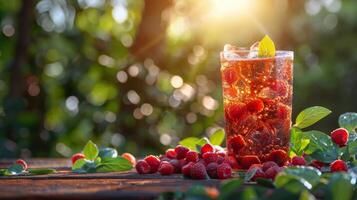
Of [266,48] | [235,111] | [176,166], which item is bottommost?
[176,166]

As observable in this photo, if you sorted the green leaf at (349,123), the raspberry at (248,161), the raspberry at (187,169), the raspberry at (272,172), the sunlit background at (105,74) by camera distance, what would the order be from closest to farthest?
the raspberry at (272,172)
the raspberry at (187,169)
the raspberry at (248,161)
the green leaf at (349,123)
the sunlit background at (105,74)

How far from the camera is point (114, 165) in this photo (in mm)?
1504

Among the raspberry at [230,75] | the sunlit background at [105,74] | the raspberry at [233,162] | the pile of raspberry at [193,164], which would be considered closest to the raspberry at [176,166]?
the pile of raspberry at [193,164]

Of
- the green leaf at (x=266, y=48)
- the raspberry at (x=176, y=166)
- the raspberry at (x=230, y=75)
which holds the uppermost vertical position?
the green leaf at (x=266, y=48)

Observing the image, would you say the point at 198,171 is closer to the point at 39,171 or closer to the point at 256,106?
the point at 256,106

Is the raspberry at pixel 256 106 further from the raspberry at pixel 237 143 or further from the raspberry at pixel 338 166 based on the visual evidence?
the raspberry at pixel 338 166

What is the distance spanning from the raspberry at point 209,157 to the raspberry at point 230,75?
155mm

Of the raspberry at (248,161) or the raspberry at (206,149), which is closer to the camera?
the raspberry at (248,161)

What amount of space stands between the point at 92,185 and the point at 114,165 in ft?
1.03

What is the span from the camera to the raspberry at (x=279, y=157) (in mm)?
1453

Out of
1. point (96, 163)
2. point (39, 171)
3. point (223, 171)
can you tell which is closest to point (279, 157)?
point (223, 171)

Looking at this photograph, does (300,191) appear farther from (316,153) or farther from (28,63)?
(28,63)

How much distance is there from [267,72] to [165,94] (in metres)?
1.96

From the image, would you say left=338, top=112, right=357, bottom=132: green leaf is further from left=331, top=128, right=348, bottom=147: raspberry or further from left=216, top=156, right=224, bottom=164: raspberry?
left=216, top=156, right=224, bottom=164: raspberry
